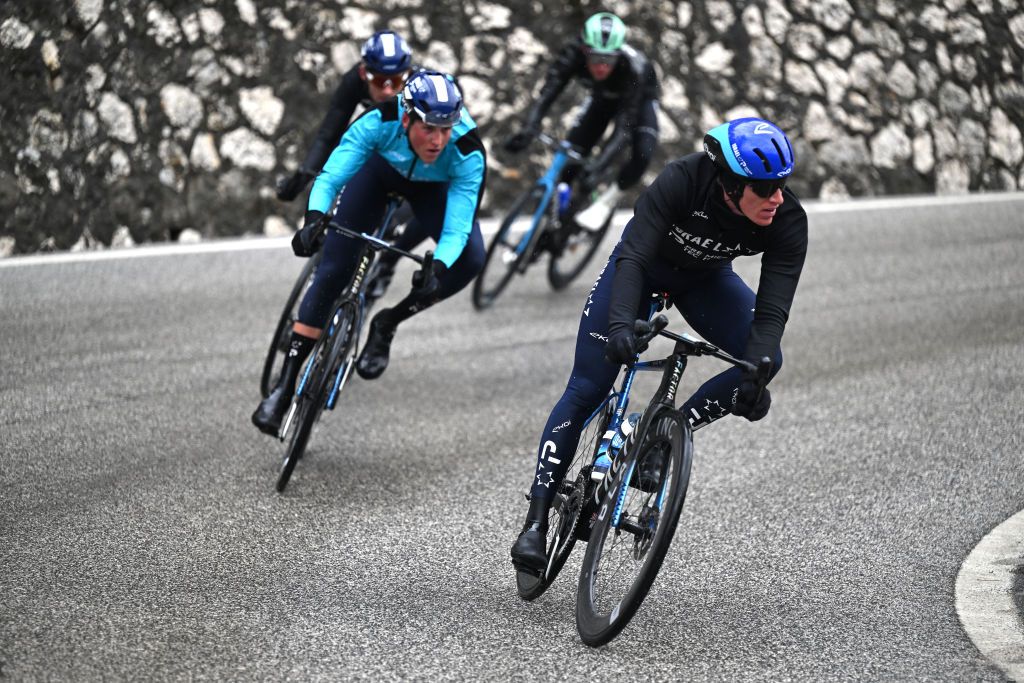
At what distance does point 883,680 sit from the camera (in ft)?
15.1

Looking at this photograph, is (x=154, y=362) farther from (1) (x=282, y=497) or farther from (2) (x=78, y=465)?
(1) (x=282, y=497)

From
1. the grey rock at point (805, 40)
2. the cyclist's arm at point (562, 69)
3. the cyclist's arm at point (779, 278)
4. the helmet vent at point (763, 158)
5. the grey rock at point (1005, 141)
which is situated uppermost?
the helmet vent at point (763, 158)

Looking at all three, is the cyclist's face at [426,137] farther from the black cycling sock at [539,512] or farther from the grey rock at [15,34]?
the grey rock at [15,34]

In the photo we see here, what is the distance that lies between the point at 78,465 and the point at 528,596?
2665 mm

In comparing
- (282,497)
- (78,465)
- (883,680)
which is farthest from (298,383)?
(883,680)

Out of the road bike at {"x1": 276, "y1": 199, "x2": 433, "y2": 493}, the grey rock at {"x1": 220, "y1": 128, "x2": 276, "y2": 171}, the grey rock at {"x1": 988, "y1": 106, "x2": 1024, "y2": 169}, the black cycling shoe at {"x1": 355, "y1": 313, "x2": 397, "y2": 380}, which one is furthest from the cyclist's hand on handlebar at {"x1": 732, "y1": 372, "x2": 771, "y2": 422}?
the grey rock at {"x1": 988, "y1": 106, "x2": 1024, "y2": 169}

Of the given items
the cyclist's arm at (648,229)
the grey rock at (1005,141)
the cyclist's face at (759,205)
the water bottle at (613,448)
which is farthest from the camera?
the grey rock at (1005,141)

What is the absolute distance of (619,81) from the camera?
1044cm

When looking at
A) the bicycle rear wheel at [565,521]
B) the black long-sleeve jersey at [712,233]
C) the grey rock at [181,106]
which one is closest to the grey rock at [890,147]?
the grey rock at [181,106]

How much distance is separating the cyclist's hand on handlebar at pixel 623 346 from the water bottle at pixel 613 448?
38 cm

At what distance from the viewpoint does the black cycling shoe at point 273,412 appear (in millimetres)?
6562

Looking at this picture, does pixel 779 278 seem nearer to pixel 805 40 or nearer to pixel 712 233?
pixel 712 233

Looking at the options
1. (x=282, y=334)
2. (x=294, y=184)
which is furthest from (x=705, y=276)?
(x=294, y=184)

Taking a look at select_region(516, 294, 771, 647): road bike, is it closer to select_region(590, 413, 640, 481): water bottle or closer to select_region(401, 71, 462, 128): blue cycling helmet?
select_region(590, 413, 640, 481): water bottle
